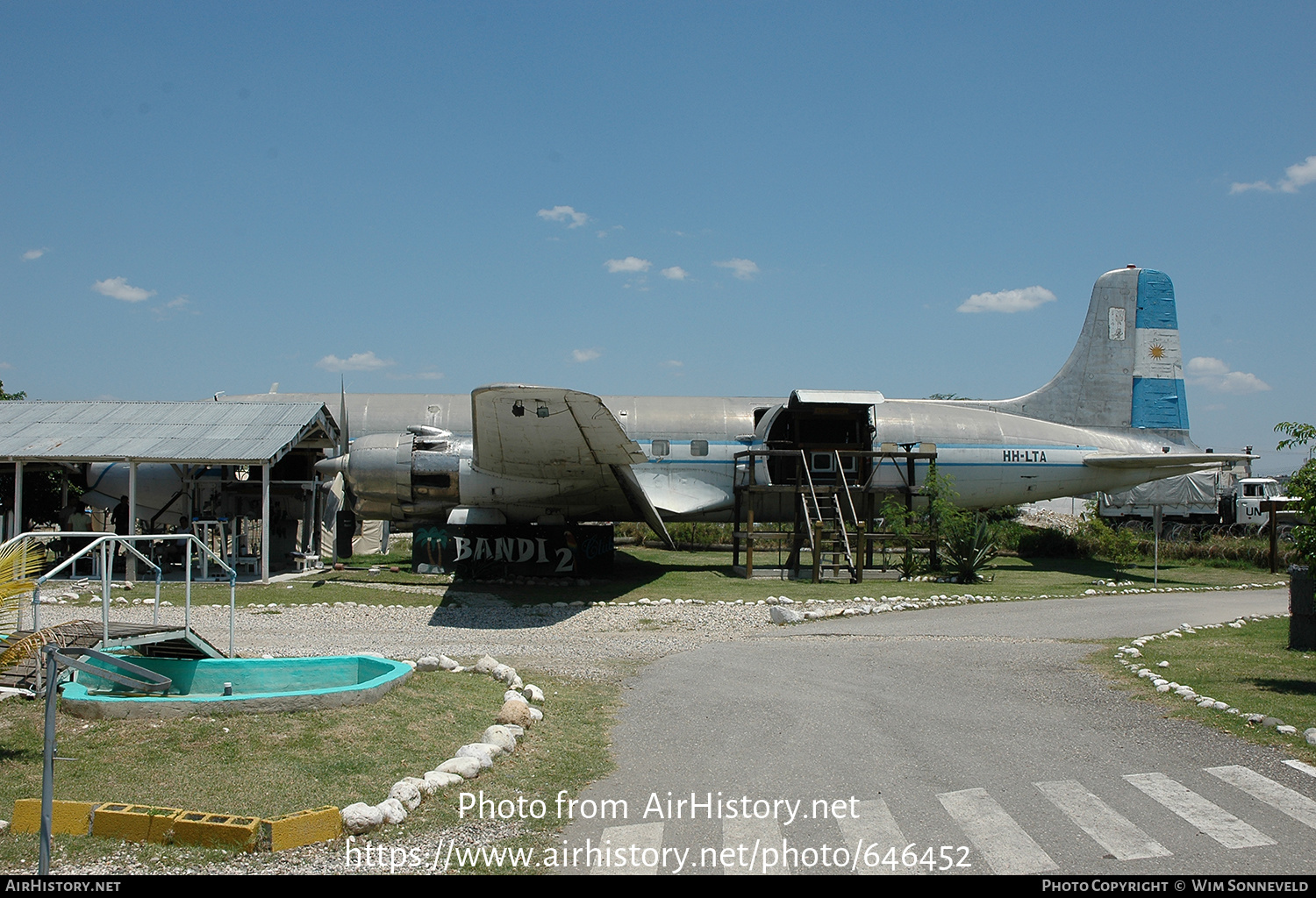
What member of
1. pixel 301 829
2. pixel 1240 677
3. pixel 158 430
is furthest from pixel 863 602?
pixel 158 430

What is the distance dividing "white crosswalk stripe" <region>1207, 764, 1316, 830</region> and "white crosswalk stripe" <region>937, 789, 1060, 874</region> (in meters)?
1.69

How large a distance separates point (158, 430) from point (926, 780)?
65.3 feet

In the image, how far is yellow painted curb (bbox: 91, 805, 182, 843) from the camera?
4.77 meters

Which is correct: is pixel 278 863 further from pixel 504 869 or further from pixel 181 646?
pixel 181 646

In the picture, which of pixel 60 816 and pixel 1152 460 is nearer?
pixel 60 816

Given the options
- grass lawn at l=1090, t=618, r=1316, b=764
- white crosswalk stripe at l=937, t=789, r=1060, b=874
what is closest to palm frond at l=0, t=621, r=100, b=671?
white crosswalk stripe at l=937, t=789, r=1060, b=874

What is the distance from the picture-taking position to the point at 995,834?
507cm

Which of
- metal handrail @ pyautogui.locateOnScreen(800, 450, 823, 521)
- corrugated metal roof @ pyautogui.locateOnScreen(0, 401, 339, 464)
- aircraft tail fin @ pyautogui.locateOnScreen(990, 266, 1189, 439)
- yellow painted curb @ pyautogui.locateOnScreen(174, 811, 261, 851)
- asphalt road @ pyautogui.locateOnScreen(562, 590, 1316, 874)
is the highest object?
aircraft tail fin @ pyautogui.locateOnScreen(990, 266, 1189, 439)

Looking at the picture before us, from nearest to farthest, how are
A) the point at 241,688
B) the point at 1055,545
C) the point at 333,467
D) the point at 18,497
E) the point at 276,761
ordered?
the point at 276,761, the point at 241,688, the point at 18,497, the point at 333,467, the point at 1055,545

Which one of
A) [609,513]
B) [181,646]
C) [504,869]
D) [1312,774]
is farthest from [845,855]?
[609,513]

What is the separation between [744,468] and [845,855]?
16.7 meters

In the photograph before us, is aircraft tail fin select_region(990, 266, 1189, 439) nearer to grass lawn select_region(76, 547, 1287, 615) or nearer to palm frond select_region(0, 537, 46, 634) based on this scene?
grass lawn select_region(76, 547, 1287, 615)

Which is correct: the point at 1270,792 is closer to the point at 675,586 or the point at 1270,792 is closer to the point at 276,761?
the point at 276,761

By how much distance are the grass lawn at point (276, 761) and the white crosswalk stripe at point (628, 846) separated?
1.36 feet
